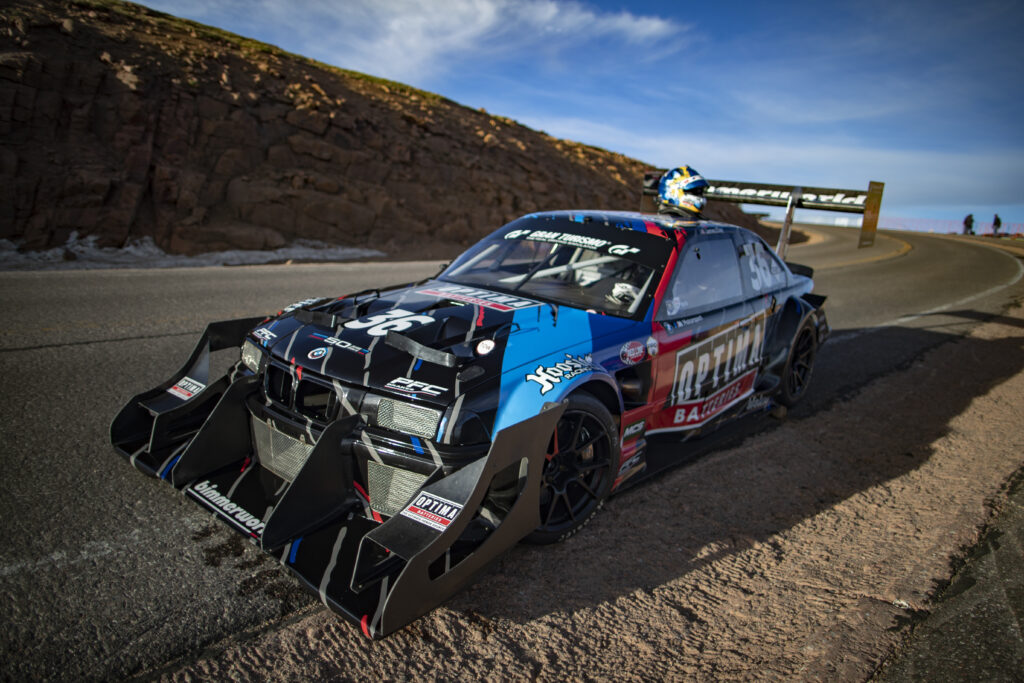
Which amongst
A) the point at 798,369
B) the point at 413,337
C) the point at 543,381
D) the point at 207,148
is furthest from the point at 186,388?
the point at 207,148

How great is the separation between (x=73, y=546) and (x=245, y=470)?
715 millimetres

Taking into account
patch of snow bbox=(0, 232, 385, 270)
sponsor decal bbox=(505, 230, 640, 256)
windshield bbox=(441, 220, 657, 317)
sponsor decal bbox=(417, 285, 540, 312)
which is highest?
sponsor decal bbox=(505, 230, 640, 256)

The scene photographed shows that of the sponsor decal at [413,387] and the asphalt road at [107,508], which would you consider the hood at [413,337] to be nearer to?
the sponsor decal at [413,387]

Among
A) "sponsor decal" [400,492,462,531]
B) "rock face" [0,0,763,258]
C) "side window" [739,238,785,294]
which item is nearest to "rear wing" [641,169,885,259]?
"side window" [739,238,785,294]

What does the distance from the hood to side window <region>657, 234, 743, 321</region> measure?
793 millimetres

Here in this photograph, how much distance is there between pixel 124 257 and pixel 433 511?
13.3 m

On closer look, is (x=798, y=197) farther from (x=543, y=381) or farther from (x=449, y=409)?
(x=449, y=409)

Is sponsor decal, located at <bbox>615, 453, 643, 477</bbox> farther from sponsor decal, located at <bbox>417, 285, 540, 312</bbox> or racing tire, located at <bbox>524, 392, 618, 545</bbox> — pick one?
sponsor decal, located at <bbox>417, 285, 540, 312</bbox>

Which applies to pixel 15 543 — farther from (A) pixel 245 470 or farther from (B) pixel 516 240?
(B) pixel 516 240

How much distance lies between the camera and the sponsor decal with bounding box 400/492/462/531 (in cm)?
219

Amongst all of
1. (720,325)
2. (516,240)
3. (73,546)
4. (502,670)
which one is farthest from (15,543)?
(720,325)

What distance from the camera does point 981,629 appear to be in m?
2.41

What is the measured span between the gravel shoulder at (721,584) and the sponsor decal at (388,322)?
3.93ft

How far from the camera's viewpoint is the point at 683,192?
571cm
